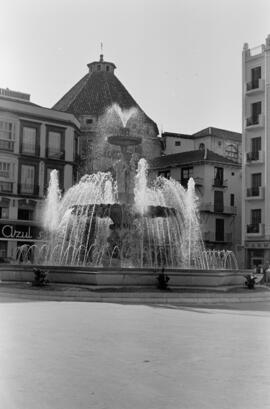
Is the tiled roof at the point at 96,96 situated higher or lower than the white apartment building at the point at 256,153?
higher

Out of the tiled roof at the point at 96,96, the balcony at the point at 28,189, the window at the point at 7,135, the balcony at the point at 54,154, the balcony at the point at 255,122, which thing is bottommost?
the balcony at the point at 28,189

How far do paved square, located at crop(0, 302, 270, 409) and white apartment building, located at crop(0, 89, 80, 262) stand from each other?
3040 cm

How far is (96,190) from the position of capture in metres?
26.9

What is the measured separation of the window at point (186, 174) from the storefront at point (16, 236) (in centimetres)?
1518

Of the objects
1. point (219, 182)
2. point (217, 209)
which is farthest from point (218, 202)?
point (219, 182)

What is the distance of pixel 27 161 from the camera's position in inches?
1738

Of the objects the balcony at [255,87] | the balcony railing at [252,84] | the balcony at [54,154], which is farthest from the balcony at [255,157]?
the balcony at [54,154]

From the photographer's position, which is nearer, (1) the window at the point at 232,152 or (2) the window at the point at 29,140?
(2) the window at the point at 29,140

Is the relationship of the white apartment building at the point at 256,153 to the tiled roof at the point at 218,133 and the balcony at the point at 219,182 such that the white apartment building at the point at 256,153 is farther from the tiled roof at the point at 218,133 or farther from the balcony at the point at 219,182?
the tiled roof at the point at 218,133

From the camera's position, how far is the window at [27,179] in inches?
1718

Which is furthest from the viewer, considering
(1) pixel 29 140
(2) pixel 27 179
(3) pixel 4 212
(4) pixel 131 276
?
(1) pixel 29 140

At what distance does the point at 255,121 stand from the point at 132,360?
37.9 metres

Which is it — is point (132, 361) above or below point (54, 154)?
below

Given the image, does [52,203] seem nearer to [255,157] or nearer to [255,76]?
[255,157]
